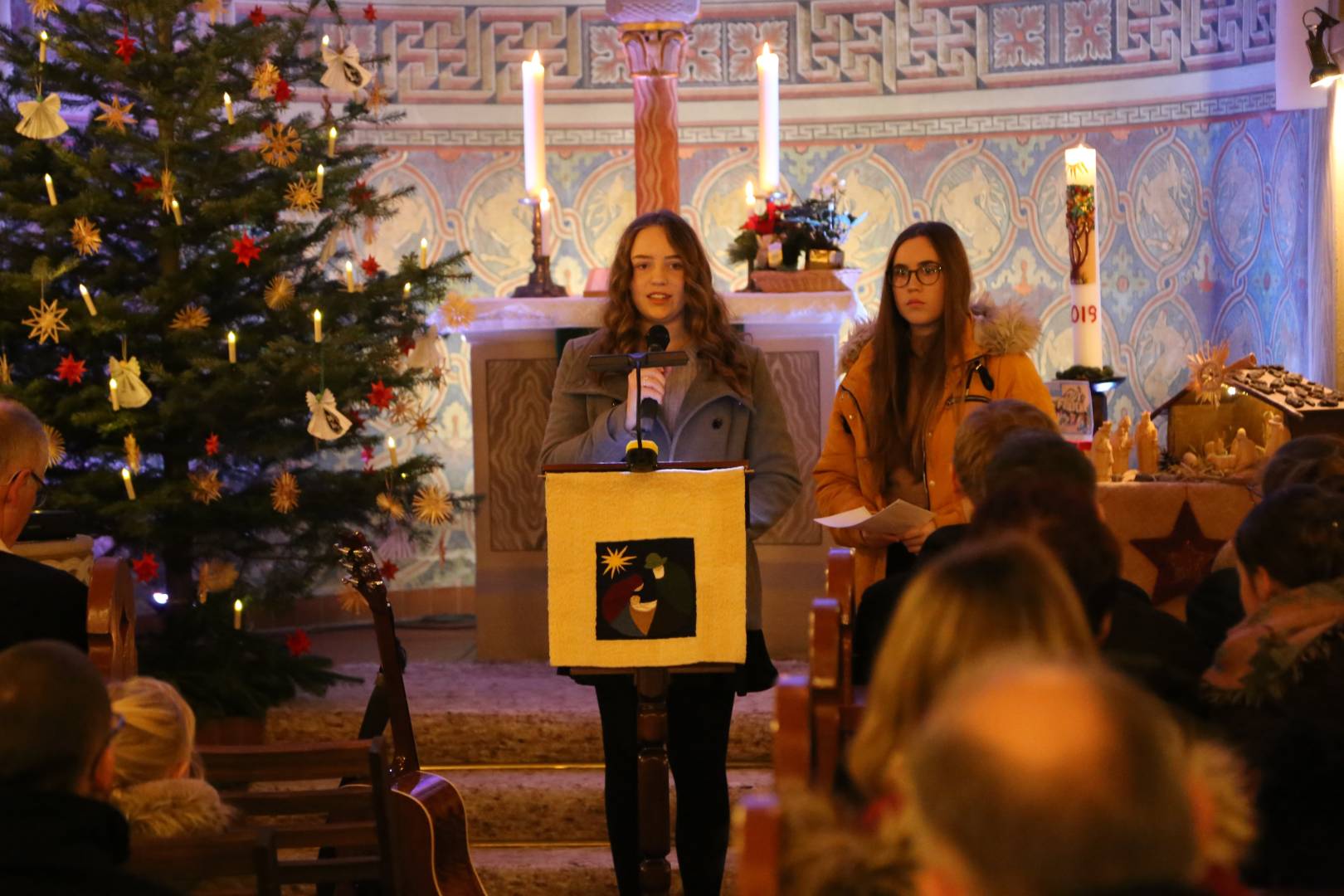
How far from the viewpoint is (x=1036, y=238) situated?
25.8 feet

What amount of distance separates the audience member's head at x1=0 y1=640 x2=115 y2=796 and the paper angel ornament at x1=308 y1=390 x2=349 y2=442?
3.01 meters

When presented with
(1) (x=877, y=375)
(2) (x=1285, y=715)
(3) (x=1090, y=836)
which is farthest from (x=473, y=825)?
(3) (x=1090, y=836)

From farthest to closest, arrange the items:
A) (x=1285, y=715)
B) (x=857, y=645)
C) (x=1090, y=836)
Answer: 1. (x=857, y=645)
2. (x=1285, y=715)
3. (x=1090, y=836)

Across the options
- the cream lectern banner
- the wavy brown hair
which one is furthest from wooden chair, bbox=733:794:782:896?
the wavy brown hair

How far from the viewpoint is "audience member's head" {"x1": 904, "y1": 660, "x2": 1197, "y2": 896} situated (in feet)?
3.50

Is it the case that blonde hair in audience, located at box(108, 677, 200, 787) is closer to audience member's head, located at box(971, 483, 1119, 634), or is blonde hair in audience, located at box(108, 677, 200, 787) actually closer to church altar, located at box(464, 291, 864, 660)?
audience member's head, located at box(971, 483, 1119, 634)

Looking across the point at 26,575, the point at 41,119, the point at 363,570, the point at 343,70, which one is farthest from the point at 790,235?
the point at 26,575

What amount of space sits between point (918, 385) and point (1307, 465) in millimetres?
954

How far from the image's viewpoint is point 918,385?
3.78 meters

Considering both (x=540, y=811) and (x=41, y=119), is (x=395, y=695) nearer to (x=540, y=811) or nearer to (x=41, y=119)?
(x=540, y=811)

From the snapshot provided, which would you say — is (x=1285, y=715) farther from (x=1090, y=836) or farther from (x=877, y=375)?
(x=877, y=375)

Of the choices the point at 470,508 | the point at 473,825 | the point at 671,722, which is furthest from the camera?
the point at 470,508

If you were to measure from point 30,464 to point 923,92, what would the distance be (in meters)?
5.60

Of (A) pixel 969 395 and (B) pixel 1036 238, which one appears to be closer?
(A) pixel 969 395
